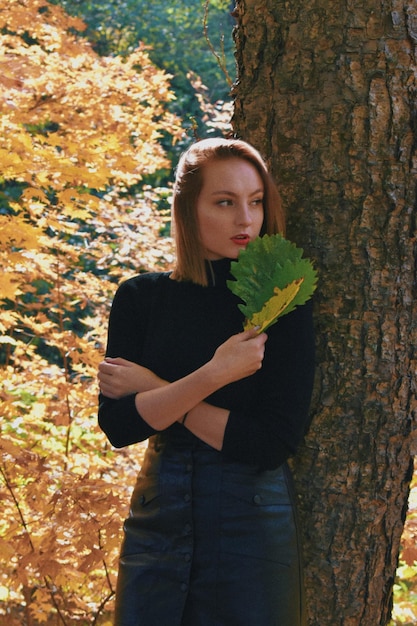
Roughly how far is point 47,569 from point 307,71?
73.4 inches

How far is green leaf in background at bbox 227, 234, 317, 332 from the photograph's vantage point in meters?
1.81

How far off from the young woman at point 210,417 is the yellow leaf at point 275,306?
0.10 ft

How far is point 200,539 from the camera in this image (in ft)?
6.04

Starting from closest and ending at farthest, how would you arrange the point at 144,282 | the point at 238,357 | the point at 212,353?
the point at 238,357 → the point at 212,353 → the point at 144,282

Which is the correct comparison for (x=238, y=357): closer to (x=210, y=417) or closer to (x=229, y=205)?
(x=210, y=417)

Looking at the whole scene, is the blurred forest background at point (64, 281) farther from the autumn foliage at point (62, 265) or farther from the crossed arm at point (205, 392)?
the crossed arm at point (205, 392)

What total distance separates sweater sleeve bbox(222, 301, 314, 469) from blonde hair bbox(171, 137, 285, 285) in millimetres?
270

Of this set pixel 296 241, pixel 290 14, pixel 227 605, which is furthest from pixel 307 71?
pixel 227 605

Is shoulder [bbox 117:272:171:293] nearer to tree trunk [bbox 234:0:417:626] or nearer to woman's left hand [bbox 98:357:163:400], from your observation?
woman's left hand [bbox 98:357:163:400]

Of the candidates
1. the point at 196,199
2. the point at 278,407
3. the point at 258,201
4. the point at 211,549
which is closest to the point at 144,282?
the point at 196,199

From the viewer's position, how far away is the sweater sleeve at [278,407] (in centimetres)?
181

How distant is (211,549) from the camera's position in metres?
1.83

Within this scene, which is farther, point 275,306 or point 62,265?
point 62,265

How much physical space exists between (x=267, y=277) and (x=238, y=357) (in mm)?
196
